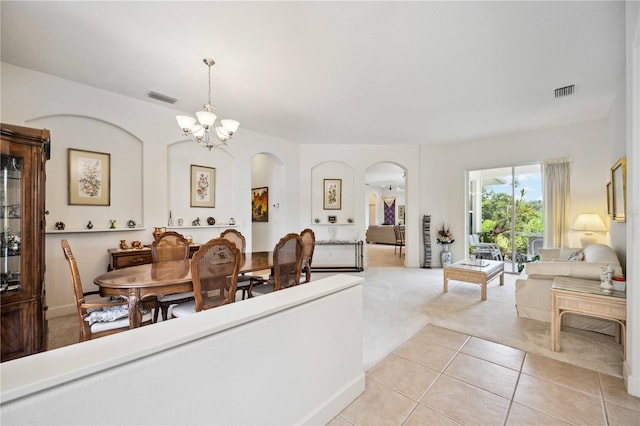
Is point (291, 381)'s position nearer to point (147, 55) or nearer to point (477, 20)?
point (477, 20)

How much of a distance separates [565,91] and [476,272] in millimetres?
2701

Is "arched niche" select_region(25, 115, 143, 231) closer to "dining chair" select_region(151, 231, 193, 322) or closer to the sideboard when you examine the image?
the sideboard

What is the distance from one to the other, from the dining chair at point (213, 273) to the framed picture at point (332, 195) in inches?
171

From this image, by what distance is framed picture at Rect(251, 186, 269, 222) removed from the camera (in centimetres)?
680

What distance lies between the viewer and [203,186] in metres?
4.75

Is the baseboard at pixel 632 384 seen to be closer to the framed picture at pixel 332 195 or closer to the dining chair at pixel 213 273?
the dining chair at pixel 213 273

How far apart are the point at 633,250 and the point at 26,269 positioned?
4.43 metres

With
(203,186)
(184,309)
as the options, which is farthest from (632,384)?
(203,186)

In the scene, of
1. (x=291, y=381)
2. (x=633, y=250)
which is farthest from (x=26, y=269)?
(x=633, y=250)

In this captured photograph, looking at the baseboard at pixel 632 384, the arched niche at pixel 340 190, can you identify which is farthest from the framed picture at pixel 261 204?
the baseboard at pixel 632 384

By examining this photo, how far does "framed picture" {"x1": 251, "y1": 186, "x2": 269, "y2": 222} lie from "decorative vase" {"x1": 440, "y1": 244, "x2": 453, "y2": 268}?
4296 millimetres

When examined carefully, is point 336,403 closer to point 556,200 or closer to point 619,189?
point 619,189

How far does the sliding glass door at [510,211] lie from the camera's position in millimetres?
5566

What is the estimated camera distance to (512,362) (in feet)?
7.57
